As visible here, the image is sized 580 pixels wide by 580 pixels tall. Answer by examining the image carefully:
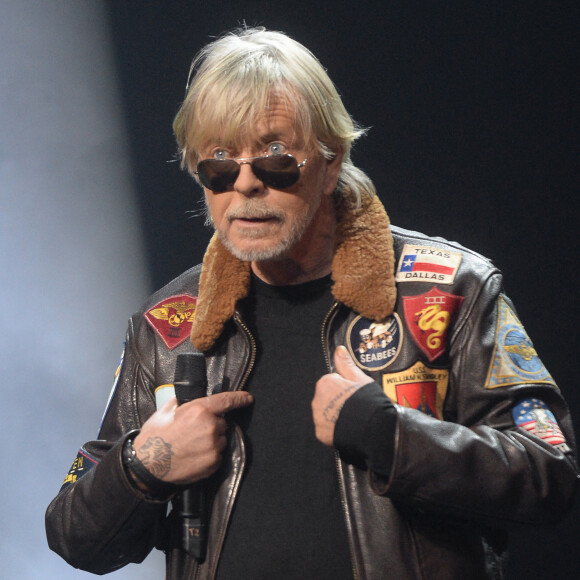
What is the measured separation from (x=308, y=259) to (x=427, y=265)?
0.82 ft

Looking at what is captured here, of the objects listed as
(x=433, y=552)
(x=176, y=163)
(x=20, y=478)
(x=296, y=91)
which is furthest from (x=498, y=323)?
(x=20, y=478)

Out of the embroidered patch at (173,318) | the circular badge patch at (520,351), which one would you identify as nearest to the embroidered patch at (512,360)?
the circular badge patch at (520,351)

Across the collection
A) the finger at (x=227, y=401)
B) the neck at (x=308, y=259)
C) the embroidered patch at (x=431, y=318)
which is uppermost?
the neck at (x=308, y=259)

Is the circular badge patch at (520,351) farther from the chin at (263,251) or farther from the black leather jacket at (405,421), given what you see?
the chin at (263,251)

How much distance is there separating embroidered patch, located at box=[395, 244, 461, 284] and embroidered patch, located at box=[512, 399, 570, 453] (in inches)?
11.2

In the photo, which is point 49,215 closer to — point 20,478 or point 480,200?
point 20,478

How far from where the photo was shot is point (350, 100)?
91.9 inches

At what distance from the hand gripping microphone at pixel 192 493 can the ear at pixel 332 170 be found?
458mm

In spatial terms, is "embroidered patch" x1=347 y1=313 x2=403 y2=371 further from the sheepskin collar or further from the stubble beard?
the stubble beard

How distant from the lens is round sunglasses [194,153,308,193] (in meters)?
1.52

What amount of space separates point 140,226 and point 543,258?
4.08 feet

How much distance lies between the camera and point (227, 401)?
1.49 m

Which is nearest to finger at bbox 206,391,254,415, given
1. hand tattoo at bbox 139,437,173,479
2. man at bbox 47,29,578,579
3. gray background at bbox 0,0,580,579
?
man at bbox 47,29,578,579

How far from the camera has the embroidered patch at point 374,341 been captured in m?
1.50
